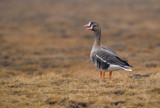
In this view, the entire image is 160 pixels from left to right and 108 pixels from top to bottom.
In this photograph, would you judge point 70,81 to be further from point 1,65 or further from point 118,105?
point 1,65

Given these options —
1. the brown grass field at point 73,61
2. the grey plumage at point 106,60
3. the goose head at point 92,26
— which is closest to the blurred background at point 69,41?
the brown grass field at point 73,61

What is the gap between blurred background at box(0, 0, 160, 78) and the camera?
1819 centimetres

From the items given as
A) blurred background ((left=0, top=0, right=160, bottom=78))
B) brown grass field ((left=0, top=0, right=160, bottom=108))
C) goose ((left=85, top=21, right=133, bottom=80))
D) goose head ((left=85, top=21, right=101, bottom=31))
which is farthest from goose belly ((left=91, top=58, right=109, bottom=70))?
blurred background ((left=0, top=0, right=160, bottom=78))

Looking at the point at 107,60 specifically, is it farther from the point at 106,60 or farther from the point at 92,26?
the point at 92,26

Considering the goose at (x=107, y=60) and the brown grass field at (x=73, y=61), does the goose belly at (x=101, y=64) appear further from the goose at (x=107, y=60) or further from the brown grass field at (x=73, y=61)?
the brown grass field at (x=73, y=61)

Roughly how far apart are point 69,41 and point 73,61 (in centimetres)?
933

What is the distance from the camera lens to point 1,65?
1875 centimetres

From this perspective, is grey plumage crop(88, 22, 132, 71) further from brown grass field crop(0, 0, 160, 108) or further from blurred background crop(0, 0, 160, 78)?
blurred background crop(0, 0, 160, 78)

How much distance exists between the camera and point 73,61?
65.4ft

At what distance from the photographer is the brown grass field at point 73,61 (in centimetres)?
733

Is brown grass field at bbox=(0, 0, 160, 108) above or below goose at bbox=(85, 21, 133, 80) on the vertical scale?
below

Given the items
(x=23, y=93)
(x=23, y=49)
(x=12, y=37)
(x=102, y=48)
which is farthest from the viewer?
(x=12, y=37)

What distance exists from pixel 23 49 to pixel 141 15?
1009 inches

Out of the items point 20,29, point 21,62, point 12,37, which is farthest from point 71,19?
point 21,62
